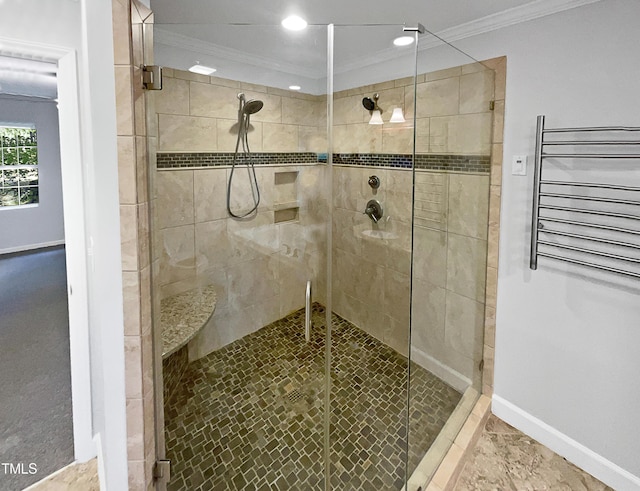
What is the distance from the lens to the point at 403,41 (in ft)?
6.22

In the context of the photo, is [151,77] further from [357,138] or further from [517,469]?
[517,469]

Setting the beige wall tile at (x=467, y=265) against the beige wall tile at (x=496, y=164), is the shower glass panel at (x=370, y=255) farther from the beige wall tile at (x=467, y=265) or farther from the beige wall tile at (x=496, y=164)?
the beige wall tile at (x=496, y=164)

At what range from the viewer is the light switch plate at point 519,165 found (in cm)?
192

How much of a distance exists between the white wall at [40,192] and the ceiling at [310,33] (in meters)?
5.45

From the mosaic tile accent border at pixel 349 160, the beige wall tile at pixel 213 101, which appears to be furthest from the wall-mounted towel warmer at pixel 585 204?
the beige wall tile at pixel 213 101

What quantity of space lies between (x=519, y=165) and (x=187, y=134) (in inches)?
67.0

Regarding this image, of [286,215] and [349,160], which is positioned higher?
[349,160]

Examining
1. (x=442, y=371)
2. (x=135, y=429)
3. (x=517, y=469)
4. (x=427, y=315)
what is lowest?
(x=517, y=469)

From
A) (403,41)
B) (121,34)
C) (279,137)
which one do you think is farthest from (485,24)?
(121,34)

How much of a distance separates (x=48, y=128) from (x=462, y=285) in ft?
22.6

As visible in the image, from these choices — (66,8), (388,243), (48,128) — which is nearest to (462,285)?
(388,243)

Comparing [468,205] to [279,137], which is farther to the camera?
[468,205]

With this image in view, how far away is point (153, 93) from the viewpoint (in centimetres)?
136

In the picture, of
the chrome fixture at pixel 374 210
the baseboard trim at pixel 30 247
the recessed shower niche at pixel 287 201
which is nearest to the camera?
the recessed shower niche at pixel 287 201
